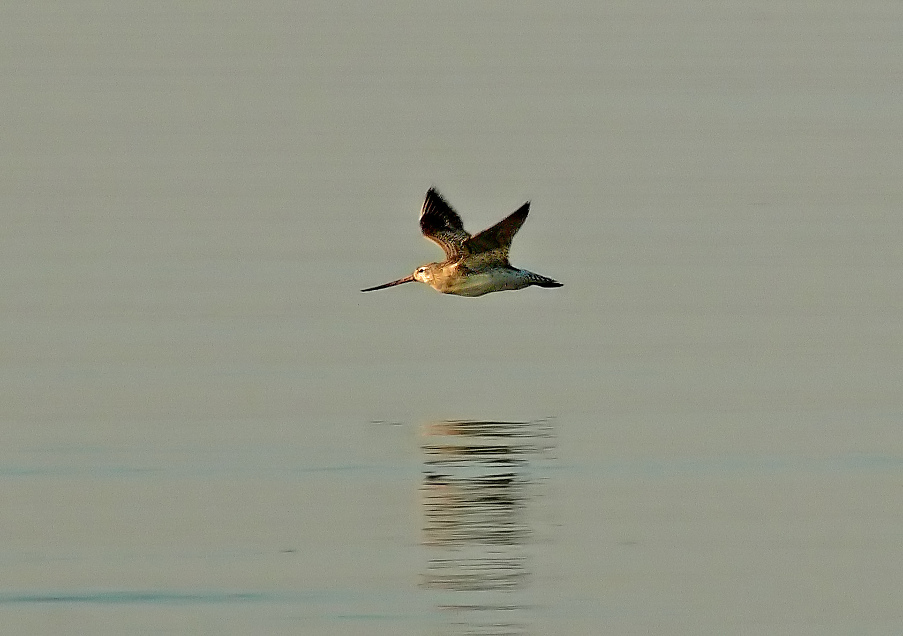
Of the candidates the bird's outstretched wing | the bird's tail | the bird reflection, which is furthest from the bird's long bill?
Result: the bird reflection

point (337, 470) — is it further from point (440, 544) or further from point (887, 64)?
point (887, 64)

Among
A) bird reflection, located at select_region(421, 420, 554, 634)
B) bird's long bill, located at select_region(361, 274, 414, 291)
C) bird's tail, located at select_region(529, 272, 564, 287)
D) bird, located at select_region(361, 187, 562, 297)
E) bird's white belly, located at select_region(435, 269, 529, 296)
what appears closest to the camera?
bird reflection, located at select_region(421, 420, 554, 634)

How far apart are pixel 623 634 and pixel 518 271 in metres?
9.09

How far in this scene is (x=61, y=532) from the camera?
15.8m

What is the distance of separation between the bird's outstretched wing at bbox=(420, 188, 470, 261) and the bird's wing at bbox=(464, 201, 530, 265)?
640 millimetres

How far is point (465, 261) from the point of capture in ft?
74.2

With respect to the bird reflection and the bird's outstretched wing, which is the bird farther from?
the bird reflection

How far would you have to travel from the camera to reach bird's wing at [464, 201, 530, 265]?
21.0 m

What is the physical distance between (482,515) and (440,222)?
24.1ft

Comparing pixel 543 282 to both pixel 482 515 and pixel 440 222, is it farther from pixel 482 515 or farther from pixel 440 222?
pixel 482 515

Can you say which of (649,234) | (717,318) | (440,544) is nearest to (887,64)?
(649,234)

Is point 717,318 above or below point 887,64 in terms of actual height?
below

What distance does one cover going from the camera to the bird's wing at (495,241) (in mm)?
21031

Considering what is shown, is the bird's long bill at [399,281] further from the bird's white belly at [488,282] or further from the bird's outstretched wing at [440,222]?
the bird's white belly at [488,282]
